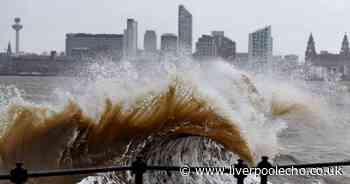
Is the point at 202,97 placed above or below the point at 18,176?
above

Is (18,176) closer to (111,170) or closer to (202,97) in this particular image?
(111,170)

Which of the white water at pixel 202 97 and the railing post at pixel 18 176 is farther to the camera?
the white water at pixel 202 97

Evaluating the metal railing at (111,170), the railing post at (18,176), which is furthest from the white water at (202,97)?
the railing post at (18,176)

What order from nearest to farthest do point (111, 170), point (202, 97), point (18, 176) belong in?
point (18, 176) → point (111, 170) → point (202, 97)

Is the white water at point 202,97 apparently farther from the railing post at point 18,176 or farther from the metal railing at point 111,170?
the railing post at point 18,176

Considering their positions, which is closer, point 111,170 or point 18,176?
point 18,176

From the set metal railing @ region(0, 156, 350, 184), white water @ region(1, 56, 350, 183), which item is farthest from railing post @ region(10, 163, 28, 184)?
white water @ region(1, 56, 350, 183)

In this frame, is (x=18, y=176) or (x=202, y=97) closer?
(x=18, y=176)

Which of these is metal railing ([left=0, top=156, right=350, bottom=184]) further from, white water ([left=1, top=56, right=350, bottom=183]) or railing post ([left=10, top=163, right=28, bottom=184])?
white water ([left=1, top=56, right=350, bottom=183])

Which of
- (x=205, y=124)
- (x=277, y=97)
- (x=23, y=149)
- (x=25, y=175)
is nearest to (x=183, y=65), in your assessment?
(x=205, y=124)

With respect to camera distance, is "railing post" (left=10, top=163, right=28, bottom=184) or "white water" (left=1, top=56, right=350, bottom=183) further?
"white water" (left=1, top=56, right=350, bottom=183)

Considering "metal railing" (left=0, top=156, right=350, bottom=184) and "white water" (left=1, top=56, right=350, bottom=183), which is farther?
"white water" (left=1, top=56, right=350, bottom=183)

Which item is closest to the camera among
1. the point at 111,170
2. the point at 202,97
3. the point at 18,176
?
the point at 18,176

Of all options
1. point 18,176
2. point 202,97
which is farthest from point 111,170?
point 202,97
